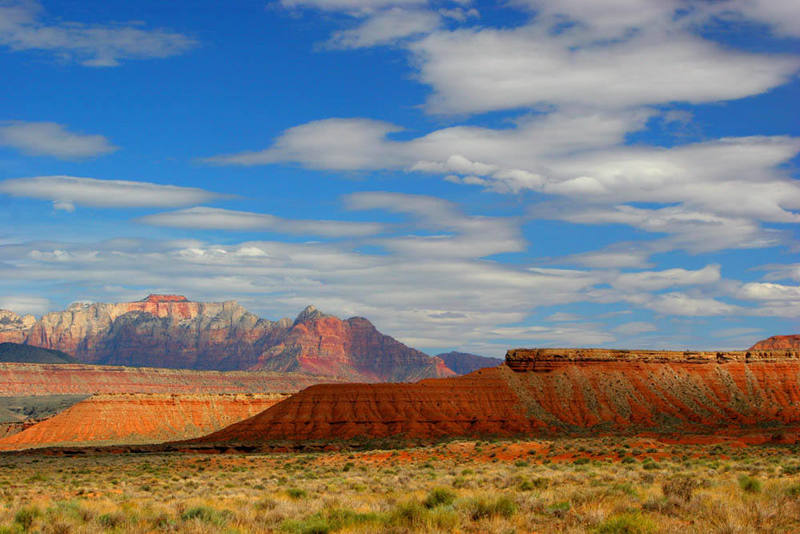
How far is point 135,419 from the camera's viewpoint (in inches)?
5591

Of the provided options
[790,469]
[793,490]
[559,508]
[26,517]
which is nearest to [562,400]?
[790,469]

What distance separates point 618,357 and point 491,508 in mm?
108921

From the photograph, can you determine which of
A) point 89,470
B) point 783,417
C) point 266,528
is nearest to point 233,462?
point 89,470

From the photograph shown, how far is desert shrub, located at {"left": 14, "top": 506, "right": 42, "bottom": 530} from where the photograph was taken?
1966 centimetres

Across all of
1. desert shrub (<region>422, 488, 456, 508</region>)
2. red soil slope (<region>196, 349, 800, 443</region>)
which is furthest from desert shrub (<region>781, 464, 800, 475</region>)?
red soil slope (<region>196, 349, 800, 443</region>)

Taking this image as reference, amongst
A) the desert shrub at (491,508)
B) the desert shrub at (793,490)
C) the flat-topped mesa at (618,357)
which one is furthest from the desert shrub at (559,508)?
the flat-topped mesa at (618,357)

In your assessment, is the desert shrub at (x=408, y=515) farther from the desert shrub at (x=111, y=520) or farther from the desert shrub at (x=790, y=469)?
the desert shrub at (x=790, y=469)

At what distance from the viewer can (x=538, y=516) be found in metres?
18.7

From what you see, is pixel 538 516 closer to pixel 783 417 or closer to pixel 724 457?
pixel 724 457

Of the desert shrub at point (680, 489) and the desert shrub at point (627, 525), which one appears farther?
the desert shrub at point (680, 489)

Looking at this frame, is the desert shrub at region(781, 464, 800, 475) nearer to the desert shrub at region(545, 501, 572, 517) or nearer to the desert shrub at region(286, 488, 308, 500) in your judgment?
the desert shrub at region(545, 501, 572, 517)

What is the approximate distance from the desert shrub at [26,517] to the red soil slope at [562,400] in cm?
8026

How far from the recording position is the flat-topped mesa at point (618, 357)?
402 feet

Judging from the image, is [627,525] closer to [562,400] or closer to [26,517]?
[26,517]
